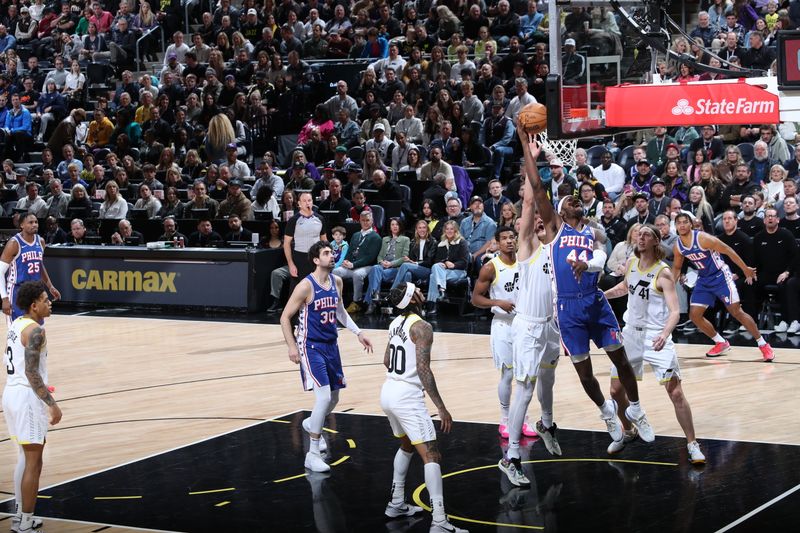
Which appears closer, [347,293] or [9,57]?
[347,293]

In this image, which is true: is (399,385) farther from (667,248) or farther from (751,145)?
(751,145)

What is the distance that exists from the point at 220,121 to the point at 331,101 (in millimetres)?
2117

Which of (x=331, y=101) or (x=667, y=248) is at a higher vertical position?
(x=331, y=101)

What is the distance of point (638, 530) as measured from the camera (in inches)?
307

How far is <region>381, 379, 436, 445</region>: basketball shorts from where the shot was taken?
796 cm

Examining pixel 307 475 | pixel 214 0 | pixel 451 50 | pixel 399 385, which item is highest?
pixel 214 0

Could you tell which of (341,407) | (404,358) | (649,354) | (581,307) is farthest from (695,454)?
(341,407)

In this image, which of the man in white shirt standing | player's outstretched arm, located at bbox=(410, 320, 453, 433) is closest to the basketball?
player's outstretched arm, located at bbox=(410, 320, 453, 433)

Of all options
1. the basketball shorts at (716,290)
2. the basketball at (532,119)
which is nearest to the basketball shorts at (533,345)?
the basketball at (532,119)

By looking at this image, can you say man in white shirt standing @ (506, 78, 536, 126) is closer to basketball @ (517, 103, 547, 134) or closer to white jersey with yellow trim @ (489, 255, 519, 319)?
white jersey with yellow trim @ (489, 255, 519, 319)

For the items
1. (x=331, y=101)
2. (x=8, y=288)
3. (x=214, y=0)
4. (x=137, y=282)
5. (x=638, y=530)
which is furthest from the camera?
(x=214, y=0)

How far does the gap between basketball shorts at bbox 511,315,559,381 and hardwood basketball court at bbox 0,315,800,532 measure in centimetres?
86

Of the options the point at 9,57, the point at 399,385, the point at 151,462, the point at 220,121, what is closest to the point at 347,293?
the point at 220,121

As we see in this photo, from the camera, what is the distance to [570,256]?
9367 millimetres
